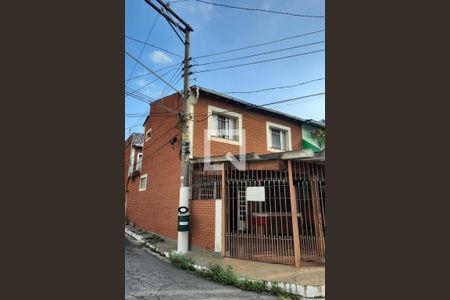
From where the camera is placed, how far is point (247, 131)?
30.4ft

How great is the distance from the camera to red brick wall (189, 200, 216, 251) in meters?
6.38

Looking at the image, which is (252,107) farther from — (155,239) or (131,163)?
(131,163)

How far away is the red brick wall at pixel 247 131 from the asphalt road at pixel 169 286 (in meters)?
3.64

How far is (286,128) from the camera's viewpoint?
10.6m

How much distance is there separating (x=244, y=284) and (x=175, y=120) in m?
6.22

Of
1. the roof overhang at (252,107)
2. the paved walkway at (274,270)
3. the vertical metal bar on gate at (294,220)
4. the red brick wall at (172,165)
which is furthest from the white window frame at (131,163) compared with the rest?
the vertical metal bar on gate at (294,220)

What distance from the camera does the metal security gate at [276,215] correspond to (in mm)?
5477

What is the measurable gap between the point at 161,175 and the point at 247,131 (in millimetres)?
3762

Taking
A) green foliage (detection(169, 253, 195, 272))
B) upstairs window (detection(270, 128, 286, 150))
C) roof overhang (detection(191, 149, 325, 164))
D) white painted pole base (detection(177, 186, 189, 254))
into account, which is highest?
upstairs window (detection(270, 128, 286, 150))

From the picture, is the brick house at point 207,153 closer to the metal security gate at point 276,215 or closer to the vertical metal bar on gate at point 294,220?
the metal security gate at point 276,215

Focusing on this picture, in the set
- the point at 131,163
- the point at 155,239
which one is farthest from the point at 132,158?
the point at 155,239

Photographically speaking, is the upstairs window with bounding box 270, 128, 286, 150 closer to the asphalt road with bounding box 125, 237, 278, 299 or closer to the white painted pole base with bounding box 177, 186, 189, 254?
the white painted pole base with bounding box 177, 186, 189, 254

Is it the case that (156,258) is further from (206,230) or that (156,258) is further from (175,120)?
(175,120)

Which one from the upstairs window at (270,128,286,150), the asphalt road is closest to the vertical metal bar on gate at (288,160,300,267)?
the asphalt road
